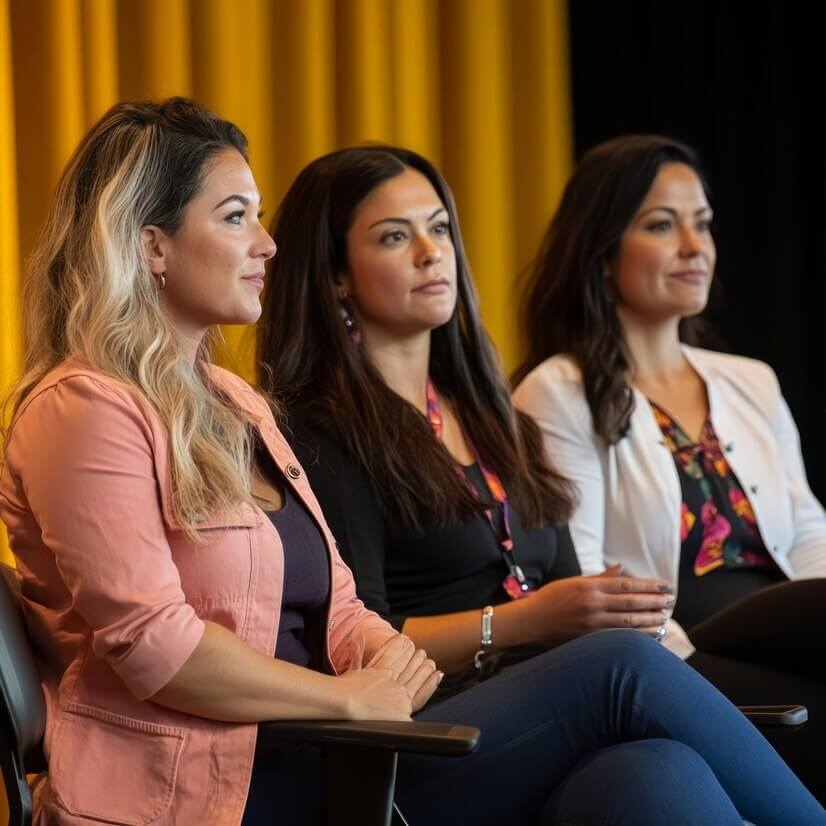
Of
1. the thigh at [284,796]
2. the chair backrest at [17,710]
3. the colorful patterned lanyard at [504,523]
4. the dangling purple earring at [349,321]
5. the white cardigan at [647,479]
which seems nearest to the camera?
the chair backrest at [17,710]

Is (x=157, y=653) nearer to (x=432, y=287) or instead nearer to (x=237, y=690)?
(x=237, y=690)

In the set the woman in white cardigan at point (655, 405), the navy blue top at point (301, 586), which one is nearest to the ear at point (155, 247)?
the navy blue top at point (301, 586)

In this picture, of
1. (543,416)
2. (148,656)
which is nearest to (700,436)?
(543,416)

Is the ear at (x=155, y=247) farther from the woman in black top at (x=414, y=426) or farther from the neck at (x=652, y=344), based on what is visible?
the neck at (x=652, y=344)

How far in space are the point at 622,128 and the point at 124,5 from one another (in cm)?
149

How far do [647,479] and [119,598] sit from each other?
148 cm

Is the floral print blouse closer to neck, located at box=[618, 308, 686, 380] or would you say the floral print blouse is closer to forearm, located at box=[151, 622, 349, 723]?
neck, located at box=[618, 308, 686, 380]

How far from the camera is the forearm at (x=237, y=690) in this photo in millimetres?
1585

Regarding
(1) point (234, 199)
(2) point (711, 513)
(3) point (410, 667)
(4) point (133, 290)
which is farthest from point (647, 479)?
(4) point (133, 290)

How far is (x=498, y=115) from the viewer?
3619 mm

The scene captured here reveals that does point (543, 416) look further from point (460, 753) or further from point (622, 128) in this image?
point (460, 753)

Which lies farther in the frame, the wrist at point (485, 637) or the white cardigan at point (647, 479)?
the white cardigan at point (647, 479)

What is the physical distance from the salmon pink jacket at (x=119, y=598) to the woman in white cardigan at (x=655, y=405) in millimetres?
1107

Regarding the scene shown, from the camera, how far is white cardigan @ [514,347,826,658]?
2777 millimetres
